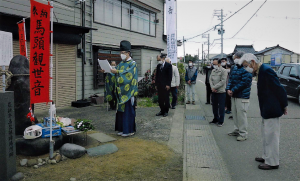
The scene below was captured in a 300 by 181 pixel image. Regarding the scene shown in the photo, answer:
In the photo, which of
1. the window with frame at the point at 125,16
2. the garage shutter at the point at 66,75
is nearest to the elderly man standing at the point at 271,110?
the garage shutter at the point at 66,75

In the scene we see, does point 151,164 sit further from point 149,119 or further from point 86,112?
point 86,112

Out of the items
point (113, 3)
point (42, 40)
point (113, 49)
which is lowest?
point (42, 40)

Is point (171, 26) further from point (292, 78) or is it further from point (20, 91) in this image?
point (20, 91)

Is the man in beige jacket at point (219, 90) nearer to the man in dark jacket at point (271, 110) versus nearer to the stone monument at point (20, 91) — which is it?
the man in dark jacket at point (271, 110)

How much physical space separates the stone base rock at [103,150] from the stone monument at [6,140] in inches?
55.3

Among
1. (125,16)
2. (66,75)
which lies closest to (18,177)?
(66,75)

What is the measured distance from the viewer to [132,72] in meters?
6.16

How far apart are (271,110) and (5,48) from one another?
5.11m

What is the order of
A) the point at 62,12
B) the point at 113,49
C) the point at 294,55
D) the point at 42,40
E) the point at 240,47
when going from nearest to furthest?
the point at 42,40 → the point at 62,12 → the point at 113,49 → the point at 294,55 → the point at 240,47

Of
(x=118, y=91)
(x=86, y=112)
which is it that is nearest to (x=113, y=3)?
(x=86, y=112)

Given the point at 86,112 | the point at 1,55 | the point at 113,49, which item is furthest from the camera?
the point at 113,49

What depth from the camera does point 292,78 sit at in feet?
39.7

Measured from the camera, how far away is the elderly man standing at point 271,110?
4.36m

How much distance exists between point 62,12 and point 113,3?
3.99 meters
